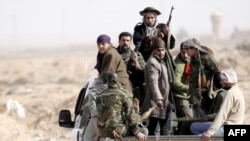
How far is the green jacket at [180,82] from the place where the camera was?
10.0 meters

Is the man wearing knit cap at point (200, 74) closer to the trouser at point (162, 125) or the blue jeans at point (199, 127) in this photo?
the trouser at point (162, 125)

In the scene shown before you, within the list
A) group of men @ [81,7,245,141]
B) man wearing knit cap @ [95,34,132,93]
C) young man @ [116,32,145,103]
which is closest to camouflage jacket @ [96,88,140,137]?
group of men @ [81,7,245,141]

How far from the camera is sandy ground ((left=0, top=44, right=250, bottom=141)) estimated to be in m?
20.0

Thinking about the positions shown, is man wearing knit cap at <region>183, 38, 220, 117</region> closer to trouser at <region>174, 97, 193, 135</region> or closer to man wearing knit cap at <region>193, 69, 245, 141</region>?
trouser at <region>174, 97, 193, 135</region>

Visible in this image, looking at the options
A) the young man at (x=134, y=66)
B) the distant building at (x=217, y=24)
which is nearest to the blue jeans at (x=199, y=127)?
the young man at (x=134, y=66)

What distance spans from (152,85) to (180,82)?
2.32ft

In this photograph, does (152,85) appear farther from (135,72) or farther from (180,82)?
(135,72)

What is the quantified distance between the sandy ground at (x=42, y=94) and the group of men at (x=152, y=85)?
7.86 metres

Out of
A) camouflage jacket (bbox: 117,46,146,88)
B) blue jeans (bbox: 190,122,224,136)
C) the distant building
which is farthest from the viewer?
the distant building

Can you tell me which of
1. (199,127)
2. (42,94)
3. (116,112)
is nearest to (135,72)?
(199,127)

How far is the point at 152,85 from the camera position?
9.49 m

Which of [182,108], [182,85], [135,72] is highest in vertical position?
[135,72]

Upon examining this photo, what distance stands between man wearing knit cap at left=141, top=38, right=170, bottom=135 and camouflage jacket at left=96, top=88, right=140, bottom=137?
118cm

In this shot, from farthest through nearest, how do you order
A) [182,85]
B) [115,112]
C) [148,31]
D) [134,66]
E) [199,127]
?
[148,31], [134,66], [182,85], [199,127], [115,112]
